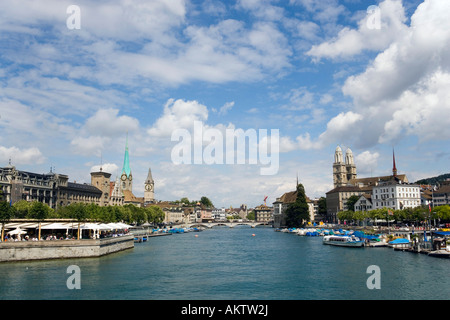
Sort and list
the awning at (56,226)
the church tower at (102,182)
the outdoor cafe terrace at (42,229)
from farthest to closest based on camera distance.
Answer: the church tower at (102,182), the awning at (56,226), the outdoor cafe terrace at (42,229)

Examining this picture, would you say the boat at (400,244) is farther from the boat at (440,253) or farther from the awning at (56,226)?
the awning at (56,226)

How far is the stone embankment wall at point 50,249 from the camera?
48.6 meters

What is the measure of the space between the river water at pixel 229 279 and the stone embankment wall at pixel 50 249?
1.34 meters

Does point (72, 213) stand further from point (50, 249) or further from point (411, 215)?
point (411, 215)

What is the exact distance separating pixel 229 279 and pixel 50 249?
2573 centimetres

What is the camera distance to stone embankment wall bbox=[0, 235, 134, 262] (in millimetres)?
48594

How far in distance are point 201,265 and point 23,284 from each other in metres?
21.9

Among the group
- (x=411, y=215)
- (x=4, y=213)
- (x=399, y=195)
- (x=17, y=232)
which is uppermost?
(x=399, y=195)

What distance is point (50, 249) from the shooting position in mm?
50375

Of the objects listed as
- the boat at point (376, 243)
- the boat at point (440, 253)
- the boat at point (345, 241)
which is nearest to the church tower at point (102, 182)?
the boat at point (345, 241)

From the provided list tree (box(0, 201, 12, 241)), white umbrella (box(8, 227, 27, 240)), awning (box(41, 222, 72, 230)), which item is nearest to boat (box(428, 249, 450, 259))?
awning (box(41, 222, 72, 230))

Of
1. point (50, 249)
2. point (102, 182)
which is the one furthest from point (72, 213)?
point (102, 182)

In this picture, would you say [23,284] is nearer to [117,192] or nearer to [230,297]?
[230,297]

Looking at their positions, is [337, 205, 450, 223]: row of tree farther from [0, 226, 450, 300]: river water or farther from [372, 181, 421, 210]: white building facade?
[0, 226, 450, 300]: river water
